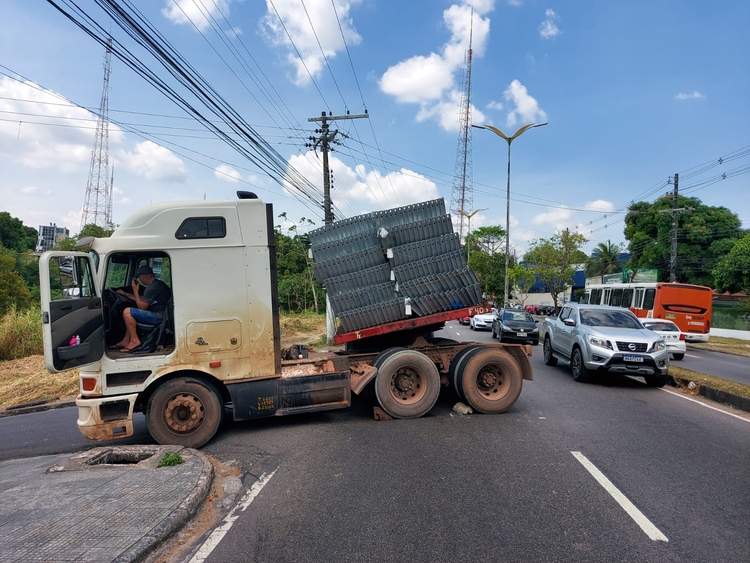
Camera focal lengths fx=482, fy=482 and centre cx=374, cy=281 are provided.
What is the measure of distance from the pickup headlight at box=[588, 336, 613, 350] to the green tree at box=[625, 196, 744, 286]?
113ft

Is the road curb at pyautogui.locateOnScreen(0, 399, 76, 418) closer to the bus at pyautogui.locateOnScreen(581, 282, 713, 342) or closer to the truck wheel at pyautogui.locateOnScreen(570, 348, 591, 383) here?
the truck wheel at pyautogui.locateOnScreen(570, 348, 591, 383)

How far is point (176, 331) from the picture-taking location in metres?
6.09

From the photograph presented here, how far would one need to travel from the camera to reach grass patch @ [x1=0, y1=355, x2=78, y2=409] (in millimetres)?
11469

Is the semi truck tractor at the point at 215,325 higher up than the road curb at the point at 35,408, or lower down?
higher up

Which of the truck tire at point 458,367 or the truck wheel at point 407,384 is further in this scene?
the truck tire at point 458,367

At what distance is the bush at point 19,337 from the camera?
49.5 ft

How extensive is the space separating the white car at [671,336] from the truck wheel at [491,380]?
A: 1014 cm

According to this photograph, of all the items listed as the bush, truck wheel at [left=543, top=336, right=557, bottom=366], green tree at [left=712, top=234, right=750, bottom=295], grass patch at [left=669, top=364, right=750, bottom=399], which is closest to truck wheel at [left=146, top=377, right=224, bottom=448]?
grass patch at [left=669, top=364, right=750, bottom=399]

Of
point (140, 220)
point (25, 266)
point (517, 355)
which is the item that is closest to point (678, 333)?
point (517, 355)

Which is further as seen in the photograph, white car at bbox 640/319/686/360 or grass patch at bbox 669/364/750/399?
white car at bbox 640/319/686/360

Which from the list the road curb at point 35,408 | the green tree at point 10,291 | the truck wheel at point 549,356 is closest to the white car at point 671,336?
the truck wheel at point 549,356

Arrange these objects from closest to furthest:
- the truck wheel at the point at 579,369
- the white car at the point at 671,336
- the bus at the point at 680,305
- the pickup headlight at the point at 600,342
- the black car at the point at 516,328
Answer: the pickup headlight at the point at 600,342 → the truck wheel at the point at 579,369 → the white car at the point at 671,336 → the black car at the point at 516,328 → the bus at the point at 680,305

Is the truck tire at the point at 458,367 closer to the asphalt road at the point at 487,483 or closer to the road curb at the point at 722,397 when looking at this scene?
the asphalt road at the point at 487,483

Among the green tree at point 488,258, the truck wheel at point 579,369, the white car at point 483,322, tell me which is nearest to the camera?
the truck wheel at point 579,369
